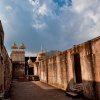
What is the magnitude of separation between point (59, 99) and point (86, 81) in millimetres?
1759

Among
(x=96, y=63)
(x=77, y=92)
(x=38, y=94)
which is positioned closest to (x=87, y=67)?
(x=96, y=63)

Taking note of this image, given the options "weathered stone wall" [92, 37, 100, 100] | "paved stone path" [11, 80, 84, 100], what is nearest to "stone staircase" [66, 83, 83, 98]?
"paved stone path" [11, 80, 84, 100]

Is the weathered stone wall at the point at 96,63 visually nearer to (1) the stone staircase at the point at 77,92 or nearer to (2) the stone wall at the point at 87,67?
(2) the stone wall at the point at 87,67

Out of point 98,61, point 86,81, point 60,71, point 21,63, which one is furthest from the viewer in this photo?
point 21,63

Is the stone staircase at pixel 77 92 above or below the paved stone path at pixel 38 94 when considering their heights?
above

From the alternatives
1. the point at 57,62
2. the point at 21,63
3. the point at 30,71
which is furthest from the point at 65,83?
the point at 30,71

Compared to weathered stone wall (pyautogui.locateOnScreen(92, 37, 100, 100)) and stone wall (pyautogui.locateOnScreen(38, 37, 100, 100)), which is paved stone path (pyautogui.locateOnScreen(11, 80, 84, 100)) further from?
weathered stone wall (pyautogui.locateOnScreen(92, 37, 100, 100))

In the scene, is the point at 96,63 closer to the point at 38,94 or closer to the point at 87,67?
the point at 87,67

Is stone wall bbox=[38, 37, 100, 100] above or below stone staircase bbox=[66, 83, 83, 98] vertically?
above

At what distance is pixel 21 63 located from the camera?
3456 centimetres

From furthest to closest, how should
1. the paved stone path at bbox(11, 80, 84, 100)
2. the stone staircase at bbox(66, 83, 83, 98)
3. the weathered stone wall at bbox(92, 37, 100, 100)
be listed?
the paved stone path at bbox(11, 80, 84, 100) < the stone staircase at bbox(66, 83, 83, 98) < the weathered stone wall at bbox(92, 37, 100, 100)

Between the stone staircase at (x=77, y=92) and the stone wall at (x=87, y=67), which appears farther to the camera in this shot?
the stone staircase at (x=77, y=92)

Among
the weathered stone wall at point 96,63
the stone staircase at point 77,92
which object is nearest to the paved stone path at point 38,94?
the stone staircase at point 77,92

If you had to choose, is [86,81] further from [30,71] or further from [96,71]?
[30,71]
